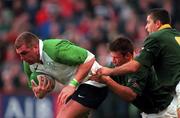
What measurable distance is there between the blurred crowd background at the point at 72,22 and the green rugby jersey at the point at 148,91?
19.8 ft

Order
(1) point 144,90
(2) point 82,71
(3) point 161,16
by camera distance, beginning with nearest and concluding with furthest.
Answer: (2) point 82,71 < (3) point 161,16 < (1) point 144,90

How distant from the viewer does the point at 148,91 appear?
10.2 meters

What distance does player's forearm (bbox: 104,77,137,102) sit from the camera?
9758 millimetres

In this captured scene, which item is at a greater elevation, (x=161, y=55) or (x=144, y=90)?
(x=161, y=55)

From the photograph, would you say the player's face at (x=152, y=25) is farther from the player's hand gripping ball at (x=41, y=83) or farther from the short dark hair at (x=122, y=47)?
the player's hand gripping ball at (x=41, y=83)

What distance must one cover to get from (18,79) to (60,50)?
665cm

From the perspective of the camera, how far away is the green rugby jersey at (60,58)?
991cm

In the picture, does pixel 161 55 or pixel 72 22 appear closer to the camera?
pixel 161 55

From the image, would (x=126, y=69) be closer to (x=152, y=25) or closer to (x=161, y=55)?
(x=161, y=55)

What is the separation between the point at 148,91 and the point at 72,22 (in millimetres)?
8022

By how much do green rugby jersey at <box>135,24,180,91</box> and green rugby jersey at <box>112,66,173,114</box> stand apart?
0.45ft

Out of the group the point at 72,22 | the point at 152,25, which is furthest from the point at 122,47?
the point at 72,22

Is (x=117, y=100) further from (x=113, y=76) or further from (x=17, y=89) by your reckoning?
(x=113, y=76)

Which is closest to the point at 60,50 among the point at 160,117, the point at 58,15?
the point at 160,117
